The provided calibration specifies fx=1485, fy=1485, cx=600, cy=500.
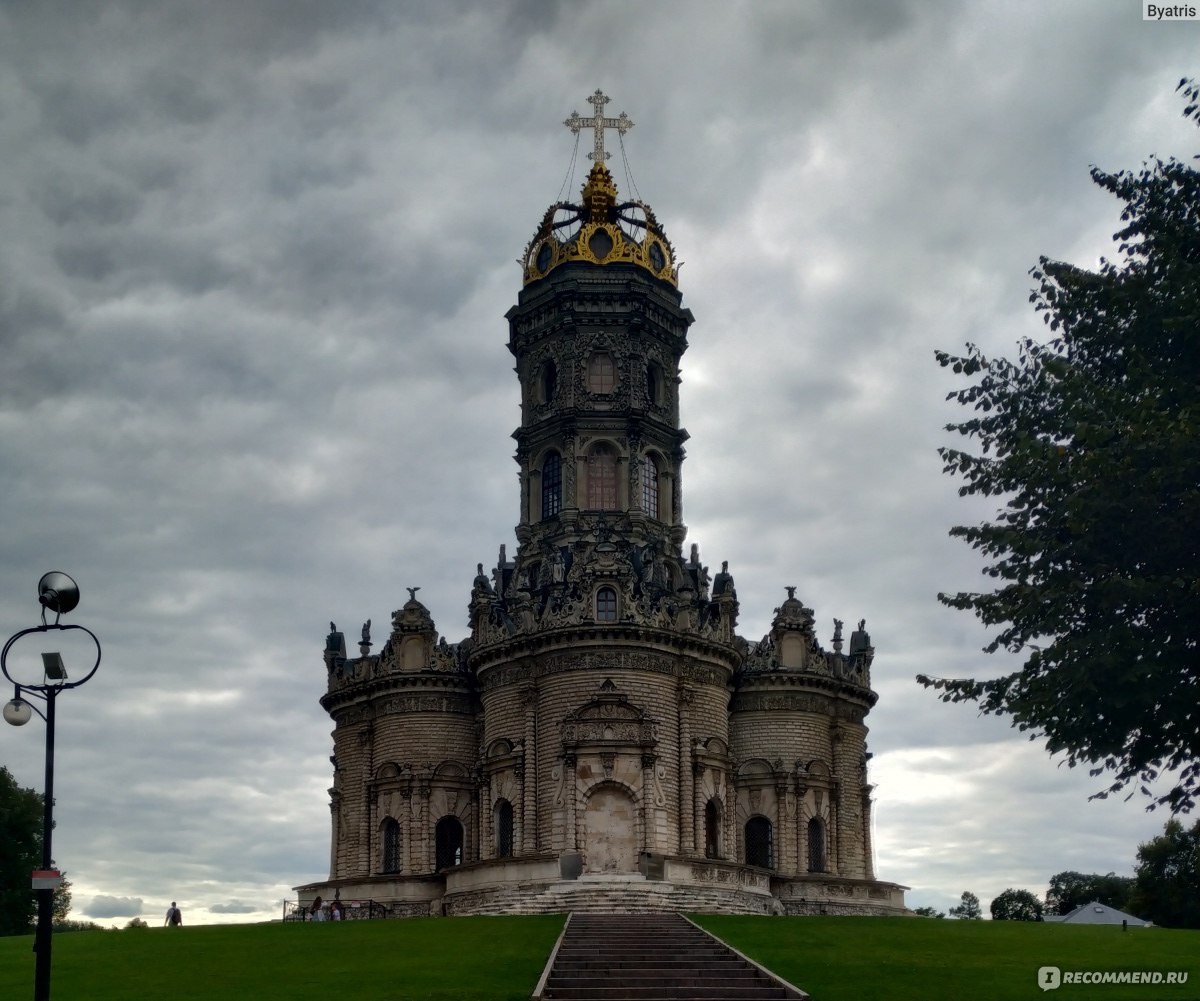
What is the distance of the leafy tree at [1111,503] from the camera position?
26.1 meters

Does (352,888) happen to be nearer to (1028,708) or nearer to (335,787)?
(335,787)

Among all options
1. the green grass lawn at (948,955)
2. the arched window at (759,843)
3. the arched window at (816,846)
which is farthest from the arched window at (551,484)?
the green grass lawn at (948,955)

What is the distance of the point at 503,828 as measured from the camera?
6069 cm

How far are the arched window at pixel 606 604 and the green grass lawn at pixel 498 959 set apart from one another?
1644 centimetres

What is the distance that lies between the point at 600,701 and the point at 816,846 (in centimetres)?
1421

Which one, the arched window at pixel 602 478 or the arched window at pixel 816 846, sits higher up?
the arched window at pixel 602 478

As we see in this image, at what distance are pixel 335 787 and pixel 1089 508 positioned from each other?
1935 inches

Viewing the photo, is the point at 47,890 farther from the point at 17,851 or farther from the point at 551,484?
the point at 17,851

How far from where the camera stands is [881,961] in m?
34.2

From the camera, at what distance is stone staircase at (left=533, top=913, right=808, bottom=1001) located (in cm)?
2942

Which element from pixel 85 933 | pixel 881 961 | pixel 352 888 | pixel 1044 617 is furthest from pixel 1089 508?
pixel 352 888

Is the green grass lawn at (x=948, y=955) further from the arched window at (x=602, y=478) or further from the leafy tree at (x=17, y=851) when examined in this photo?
the leafy tree at (x=17, y=851)

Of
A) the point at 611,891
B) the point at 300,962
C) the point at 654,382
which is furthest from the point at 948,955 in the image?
the point at 654,382

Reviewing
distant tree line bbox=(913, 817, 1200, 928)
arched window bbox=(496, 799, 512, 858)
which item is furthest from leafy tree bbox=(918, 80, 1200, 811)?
distant tree line bbox=(913, 817, 1200, 928)
